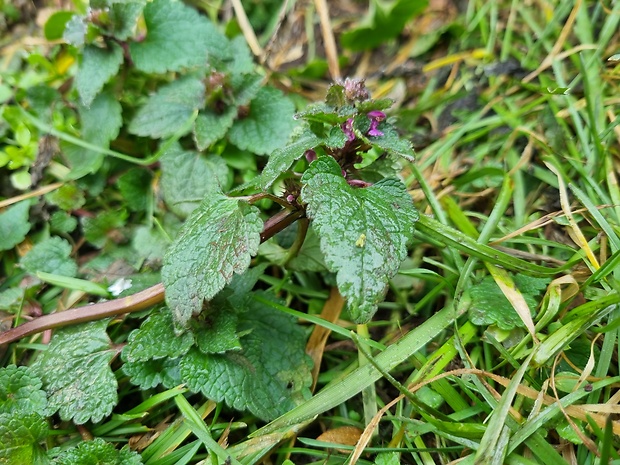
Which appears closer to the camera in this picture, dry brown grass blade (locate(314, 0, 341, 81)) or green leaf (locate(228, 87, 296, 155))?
green leaf (locate(228, 87, 296, 155))

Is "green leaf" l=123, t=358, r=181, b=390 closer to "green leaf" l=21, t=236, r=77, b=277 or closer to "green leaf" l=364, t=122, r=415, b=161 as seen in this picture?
"green leaf" l=21, t=236, r=77, b=277

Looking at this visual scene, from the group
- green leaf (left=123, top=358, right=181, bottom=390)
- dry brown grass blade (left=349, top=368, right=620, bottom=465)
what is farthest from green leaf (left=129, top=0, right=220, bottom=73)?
dry brown grass blade (left=349, top=368, right=620, bottom=465)

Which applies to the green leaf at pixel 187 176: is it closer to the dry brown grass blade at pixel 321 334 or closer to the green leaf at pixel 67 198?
the green leaf at pixel 67 198

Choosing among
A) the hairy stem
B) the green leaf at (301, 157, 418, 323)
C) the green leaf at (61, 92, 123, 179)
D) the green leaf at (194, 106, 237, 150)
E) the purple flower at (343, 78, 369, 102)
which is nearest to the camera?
the green leaf at (301, 157, 418, 323)

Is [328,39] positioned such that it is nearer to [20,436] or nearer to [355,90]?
[355,90]

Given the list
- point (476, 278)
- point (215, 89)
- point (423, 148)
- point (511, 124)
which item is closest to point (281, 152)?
point (215, 89)

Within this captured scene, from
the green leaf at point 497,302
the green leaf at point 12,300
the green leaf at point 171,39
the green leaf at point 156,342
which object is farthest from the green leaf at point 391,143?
the green leaf at point 12,300
